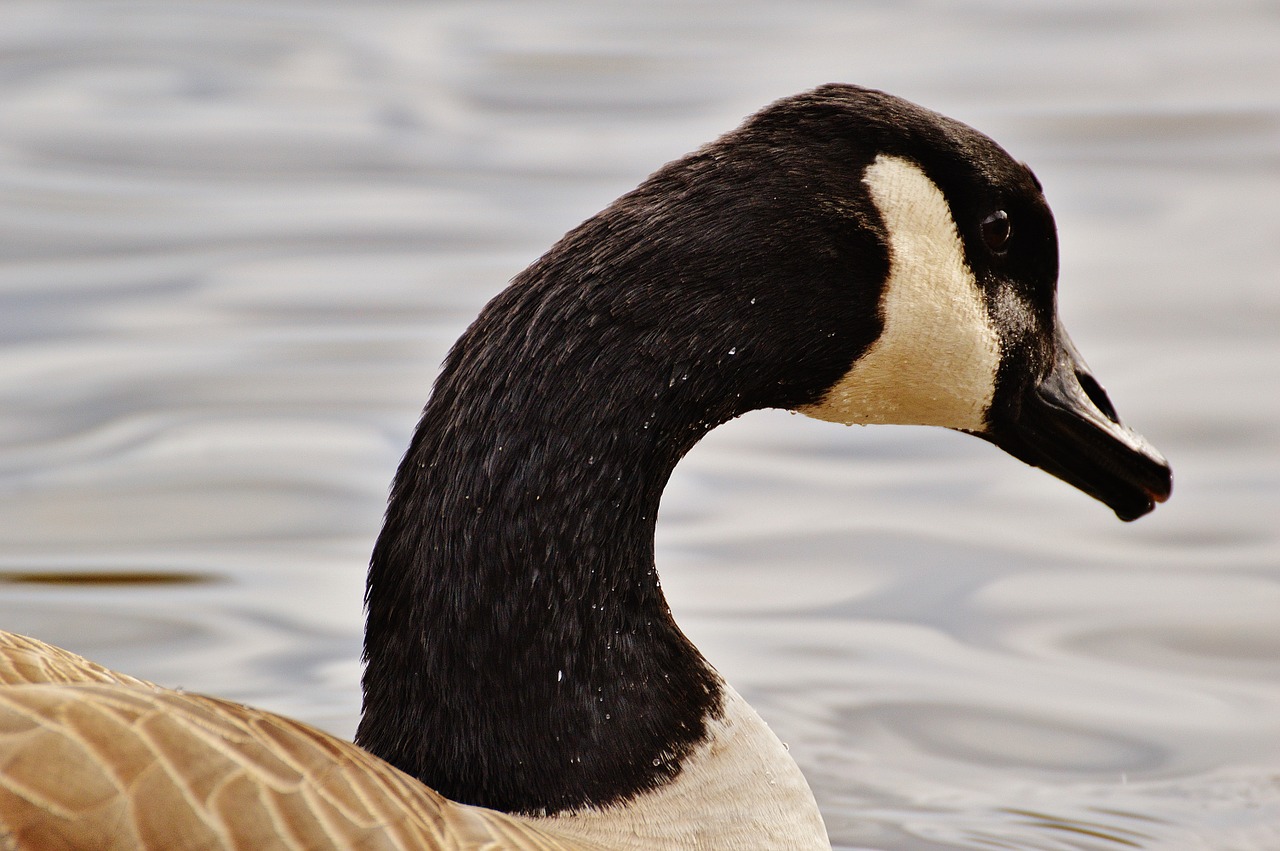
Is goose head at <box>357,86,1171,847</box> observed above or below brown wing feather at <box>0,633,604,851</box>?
above

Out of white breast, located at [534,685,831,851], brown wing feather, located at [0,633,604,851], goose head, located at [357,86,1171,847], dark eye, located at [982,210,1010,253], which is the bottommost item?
white breast, located at [534,685,831,851]

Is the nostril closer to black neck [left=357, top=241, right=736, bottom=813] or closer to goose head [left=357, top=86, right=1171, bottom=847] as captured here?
goose head [left=357, top=86, right=1171, bottom=847]

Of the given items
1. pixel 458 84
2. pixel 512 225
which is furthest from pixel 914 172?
pixel 458 84

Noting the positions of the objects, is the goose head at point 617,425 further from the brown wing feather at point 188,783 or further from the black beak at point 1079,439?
the black beak at point 1079,439

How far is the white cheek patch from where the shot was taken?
3.43 m

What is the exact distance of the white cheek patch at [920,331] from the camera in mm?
3430

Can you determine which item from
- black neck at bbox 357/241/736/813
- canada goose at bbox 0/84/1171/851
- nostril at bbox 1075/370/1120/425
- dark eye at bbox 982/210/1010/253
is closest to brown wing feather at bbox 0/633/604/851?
canada goose at bbox 0/84/1171/851

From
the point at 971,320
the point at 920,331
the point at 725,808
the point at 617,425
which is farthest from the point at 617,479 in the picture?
the point at 971,320

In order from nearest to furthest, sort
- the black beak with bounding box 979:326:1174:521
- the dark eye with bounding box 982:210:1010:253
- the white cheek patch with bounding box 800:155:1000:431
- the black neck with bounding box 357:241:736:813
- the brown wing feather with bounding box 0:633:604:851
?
the brown wing feather with bounding box 0:633:604:851, the black neck with bounding box 357:241:736:813, the white cheek patch with bounding box 800:155:1000:431, the dark eye with bounding box 982:210:1010:253, the black beak with bounding box 979:326:1174:521

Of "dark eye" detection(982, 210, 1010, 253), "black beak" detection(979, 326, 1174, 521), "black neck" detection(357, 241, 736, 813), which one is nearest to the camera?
"black neck" detection(357, 241, 736, 813)

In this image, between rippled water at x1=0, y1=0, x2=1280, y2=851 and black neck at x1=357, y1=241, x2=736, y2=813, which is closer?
black neck at x1=357, y1=241, x2=736, y2=813

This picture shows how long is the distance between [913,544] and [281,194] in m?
4.47

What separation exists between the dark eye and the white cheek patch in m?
0.06

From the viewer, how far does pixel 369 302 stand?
26.1 ft
